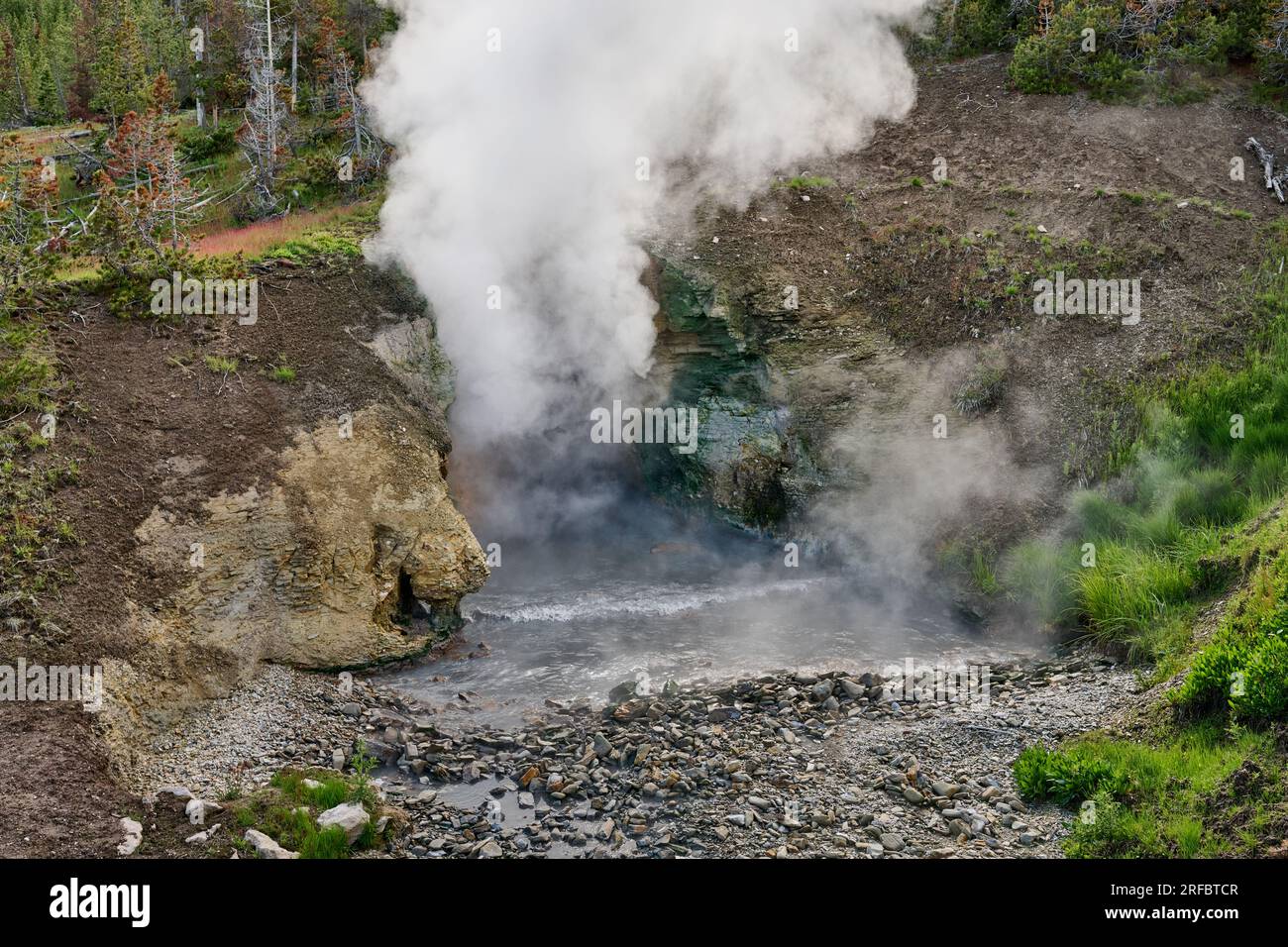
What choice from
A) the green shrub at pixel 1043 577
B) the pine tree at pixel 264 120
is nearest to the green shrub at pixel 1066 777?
the green shrub at pixel 1043 577

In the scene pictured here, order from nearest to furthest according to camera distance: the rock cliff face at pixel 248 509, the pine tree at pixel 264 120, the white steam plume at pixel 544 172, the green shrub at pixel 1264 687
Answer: the green shrub at pixel 1264 687, the rock cliff face at pixel 248 509, the white steam plume at pixel 544 172, the pine tree at pixel 264 120

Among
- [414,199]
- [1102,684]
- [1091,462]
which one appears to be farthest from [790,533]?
[414,199]

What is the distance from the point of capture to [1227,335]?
13688 millimetres

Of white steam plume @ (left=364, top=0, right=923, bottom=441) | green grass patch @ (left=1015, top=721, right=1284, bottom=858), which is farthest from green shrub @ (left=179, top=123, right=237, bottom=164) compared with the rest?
green grass patch @ (left=1015, top=721, right=1284, bottom=858)

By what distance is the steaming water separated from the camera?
1115cm

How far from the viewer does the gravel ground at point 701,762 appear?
777 centimetres

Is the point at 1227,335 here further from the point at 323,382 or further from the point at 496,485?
the point at 323,382

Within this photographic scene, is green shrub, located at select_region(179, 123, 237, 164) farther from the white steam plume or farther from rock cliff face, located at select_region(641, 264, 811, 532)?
rock cliff face, located at select_region(641, 264, 811, 532)

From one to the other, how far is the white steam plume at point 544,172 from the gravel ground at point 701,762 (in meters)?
6.07

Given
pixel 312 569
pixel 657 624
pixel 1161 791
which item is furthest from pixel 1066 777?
pixel 312 569

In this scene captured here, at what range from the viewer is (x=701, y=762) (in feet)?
29.2

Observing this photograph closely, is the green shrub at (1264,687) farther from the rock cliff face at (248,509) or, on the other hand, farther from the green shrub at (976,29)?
the green shrub at (976,29)

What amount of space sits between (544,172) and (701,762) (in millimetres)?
9683

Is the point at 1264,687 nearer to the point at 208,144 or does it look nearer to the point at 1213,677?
the point at 1213,677
